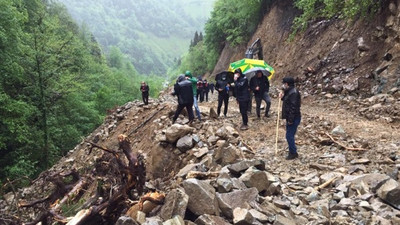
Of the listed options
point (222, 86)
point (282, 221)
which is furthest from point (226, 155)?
point (222, 86)

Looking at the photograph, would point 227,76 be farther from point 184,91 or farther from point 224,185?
point 224,185

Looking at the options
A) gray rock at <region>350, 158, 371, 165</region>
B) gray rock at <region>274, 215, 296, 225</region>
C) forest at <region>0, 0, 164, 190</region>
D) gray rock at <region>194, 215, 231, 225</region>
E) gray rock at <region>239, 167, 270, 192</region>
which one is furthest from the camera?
forest at <region>0, 0, 164, 190</region>

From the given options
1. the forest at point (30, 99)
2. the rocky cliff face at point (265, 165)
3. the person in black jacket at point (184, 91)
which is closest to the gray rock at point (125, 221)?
the rocky cliff face at point (265, 165)

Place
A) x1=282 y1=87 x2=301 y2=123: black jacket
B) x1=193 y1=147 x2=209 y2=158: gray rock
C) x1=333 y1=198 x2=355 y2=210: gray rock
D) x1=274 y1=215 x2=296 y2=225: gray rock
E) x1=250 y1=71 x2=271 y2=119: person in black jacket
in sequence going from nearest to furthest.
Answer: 1. x1=274 y1=215 x2=296 y2=225: gray rock
2. x1=333 y1=198 x2=355 y2=210: gray rock
3. x1=282 y1=87 x2=301 y2=123: black jacket
4. x1=193 y1=147 x2=209 y2=158: gray rock
5. x1=250 y1=71 x2=271 y2=119: person in black jacket

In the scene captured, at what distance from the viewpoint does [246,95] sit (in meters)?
9.45

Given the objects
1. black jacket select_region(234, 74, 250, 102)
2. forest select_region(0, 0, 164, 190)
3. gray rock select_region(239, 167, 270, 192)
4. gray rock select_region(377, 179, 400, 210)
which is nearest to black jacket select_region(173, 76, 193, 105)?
black jacket select_region(234, 74, 250, 102)

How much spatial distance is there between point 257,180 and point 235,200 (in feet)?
2.61

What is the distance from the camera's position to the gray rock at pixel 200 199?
400cm

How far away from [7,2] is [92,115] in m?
11.2

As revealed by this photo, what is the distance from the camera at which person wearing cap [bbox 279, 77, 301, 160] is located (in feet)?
21.8

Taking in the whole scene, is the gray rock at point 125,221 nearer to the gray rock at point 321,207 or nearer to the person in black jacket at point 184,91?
the gray rock at point 321,207

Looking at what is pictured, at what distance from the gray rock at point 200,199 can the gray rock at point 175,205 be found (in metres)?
0.11

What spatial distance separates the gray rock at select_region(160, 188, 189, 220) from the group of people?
356 cm

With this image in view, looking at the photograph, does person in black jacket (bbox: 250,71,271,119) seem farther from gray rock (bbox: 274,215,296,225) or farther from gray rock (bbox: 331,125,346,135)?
gray rock (bbox: 274,215,296,225)
